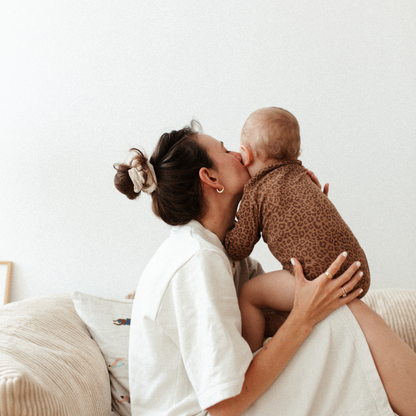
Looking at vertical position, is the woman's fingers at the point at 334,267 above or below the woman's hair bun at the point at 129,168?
below

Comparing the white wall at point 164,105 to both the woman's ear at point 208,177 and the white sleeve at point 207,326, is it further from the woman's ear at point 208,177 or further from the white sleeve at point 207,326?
the white sleeve at point 207,326

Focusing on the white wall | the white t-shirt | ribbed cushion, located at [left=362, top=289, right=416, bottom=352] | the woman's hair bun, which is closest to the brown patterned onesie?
the white t-shirt

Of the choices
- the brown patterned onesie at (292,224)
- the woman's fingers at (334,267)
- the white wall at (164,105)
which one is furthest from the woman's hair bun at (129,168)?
the white wall at (164,105)

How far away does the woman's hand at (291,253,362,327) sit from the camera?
1.04 m

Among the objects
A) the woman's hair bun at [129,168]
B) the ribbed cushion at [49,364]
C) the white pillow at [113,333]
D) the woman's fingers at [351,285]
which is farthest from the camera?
the white pillow at [113,333]

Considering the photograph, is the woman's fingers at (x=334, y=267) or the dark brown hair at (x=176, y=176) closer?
the woman's fingers at (x=334, y=267)

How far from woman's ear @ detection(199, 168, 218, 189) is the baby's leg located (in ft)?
0.99

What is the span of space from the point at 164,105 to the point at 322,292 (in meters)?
1.63

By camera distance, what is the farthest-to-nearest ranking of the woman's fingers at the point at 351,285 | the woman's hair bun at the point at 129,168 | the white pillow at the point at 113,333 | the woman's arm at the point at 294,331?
the white pillow at the point at 113,333
the woman's hair bun at the point at 129,168
the woman's fingers at the point at 351,285
the woman's arm at the point at 294,331

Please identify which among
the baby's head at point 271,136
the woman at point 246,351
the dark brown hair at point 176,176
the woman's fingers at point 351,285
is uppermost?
the baby's head at point 271,136

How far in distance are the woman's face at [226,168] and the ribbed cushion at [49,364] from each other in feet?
2.20

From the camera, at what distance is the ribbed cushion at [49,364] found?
885 millimetres

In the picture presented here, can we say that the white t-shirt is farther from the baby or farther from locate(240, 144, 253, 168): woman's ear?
locate(240, 144, 253, 168): woman's ear

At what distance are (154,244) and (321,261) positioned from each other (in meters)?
1.44
